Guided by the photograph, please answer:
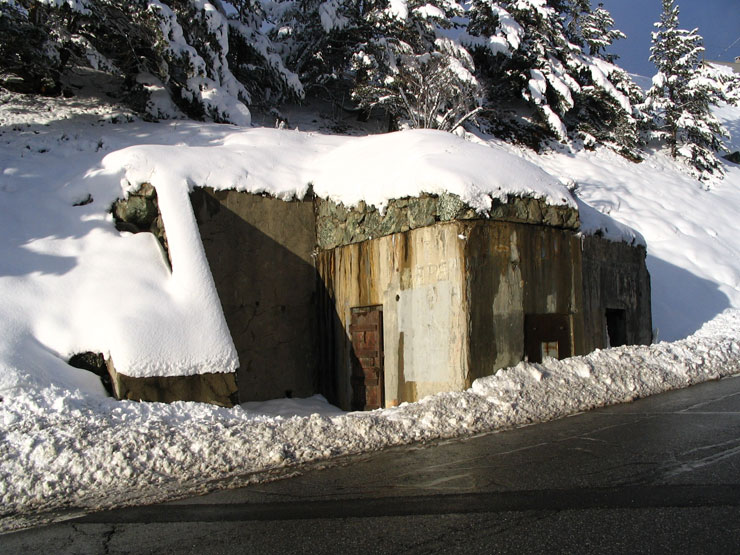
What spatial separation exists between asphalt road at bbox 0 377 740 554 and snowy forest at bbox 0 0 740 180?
1093cm

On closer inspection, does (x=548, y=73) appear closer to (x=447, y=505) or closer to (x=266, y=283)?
(x=266, y=283)

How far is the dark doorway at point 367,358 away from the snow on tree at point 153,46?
776 centimetres

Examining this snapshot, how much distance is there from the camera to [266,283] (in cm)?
897

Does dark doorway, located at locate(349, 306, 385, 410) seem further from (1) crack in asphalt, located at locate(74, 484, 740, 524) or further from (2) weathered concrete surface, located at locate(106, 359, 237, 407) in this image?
(1) crack in asphalt, located at locate(74, 484, 740, 524)

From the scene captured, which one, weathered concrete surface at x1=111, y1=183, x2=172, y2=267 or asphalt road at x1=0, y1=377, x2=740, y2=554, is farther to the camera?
weathered concrete surface at x1=111, y1=183, x2=172, y2=267

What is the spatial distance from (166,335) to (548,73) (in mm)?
21449

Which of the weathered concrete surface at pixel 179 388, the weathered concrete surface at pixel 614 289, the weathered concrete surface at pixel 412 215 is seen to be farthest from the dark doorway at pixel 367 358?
the weathered concrete surface at pixel 614 289

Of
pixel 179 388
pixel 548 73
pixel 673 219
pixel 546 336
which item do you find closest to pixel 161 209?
pixel 179 388

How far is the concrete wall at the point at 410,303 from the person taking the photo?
7.35 metres

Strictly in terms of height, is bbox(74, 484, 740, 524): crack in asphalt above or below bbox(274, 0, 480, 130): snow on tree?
below

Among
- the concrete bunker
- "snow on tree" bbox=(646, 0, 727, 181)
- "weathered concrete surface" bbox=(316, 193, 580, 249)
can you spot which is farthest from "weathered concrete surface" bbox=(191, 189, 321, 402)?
"snow on tree" bbox=(646, 0, 727, 181)

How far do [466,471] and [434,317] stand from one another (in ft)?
10.2

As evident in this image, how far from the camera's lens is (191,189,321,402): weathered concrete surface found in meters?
8.56

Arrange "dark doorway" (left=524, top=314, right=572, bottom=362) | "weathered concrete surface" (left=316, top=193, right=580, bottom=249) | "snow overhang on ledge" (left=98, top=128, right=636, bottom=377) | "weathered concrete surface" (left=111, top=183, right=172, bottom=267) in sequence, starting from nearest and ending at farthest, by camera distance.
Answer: "snow overhang on ledge" (left=98, top=128, right=636, bottom=377), "weathered concrete surface" (left=316, top=193, right=580, bottom=249), "dark doorway" (left=524, top=314, right=572, bottom=362), "weathered concrete surface" (left=111, top=183, right=172, bottom=267)
